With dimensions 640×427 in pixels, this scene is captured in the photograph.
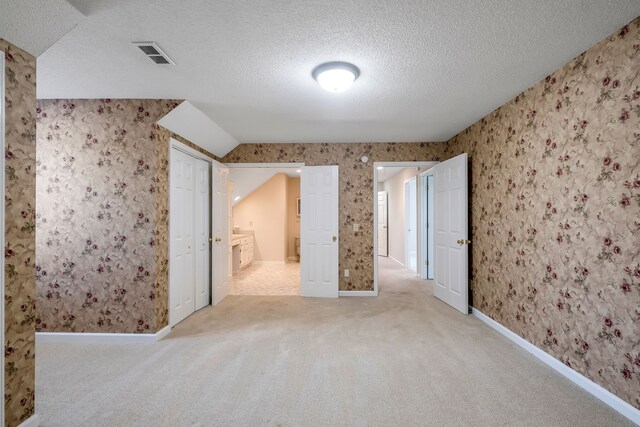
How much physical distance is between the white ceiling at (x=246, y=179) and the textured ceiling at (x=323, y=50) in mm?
2837

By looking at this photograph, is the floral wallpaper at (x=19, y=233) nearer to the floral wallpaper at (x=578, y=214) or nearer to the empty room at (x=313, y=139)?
the empty room at (x=313, y=139)

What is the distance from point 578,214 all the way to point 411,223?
4444mm

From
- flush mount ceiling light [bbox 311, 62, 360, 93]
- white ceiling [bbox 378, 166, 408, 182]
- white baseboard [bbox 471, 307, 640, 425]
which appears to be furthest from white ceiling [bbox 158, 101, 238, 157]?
white ceiling [bbox 378, 166, 408, 182]

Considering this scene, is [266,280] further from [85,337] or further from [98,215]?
[98,215]

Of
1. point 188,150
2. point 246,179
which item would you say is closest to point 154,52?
point 188,150

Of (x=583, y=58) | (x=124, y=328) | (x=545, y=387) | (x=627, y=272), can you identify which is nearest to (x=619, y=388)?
(x=545, y=387)

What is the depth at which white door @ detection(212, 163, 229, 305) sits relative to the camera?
3979 millimetres

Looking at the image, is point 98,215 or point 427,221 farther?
point 427,221

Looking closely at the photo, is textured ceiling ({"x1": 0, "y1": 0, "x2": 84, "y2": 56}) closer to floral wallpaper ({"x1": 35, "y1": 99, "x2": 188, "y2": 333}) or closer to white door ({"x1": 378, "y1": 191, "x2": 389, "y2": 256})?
floral wallpaper ({"x1": 35, "y1": 99, "x2": 188, "y2": 333})

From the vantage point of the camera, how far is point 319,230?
14.3ft

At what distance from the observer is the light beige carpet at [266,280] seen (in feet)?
15.2

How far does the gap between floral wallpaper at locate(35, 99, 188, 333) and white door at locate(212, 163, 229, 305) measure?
1198mm

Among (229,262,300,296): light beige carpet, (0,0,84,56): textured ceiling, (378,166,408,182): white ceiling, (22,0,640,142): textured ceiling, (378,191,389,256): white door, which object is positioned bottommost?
(229,262,300,296): light beige carpet

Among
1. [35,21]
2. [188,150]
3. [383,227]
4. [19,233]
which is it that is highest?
[35,21]
